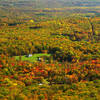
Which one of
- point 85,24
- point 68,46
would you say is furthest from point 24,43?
point 85,24

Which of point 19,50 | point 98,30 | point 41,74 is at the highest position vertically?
point 98,30

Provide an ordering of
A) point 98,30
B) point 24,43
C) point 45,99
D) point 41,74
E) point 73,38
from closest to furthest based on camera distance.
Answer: point 45,99 → point 41,74 → point 24,43 → point 73,38 → point 98,30

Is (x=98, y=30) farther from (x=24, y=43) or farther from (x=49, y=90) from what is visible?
(x=49, y=90)

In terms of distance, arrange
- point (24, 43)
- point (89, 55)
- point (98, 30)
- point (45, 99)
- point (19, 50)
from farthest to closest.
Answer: point (98, 30)
point (24, 43)
point (19, 50)
point (89, 55)
point (45, 99)

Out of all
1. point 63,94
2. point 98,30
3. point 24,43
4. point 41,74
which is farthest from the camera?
point 98,30

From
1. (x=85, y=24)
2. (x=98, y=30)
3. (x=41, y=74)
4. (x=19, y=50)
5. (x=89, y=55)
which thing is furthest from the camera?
(x=85, y=24)

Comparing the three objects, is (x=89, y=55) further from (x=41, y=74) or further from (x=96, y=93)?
(x=96, y=93)

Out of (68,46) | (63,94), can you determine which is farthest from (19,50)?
(63,94)

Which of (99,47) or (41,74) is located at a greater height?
(99,47)

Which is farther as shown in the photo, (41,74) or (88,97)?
(41,74)
